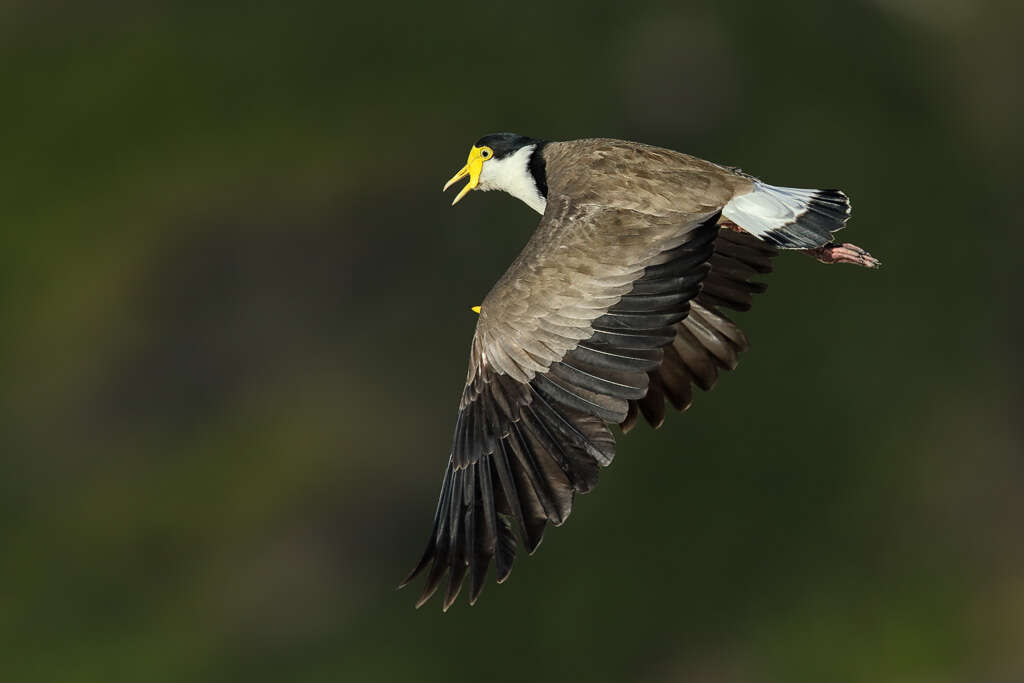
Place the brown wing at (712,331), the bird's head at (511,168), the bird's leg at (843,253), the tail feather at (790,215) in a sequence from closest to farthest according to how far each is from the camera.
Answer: the tail feather at (790,215) < the bird's leg at (843,253) < the brown wing at (712,331) < the bird's head at (511,168)

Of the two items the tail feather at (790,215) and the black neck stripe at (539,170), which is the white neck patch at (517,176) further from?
the tail feather at (790,215)

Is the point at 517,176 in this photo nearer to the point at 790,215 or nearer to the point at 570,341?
the point at 790,215

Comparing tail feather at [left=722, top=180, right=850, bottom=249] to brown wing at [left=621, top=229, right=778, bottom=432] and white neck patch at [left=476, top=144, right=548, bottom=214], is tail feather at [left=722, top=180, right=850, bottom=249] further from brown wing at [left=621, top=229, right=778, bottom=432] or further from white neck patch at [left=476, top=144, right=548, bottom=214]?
white neck patch at [left=476, top=144, right=548, bottom=214]

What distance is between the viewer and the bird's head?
35.0 feet

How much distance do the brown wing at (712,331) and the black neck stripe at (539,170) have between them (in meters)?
1.22

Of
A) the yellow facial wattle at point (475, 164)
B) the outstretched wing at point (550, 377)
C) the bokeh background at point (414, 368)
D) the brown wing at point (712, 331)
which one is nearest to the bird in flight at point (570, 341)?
the outstretched wing at point (550, 377)

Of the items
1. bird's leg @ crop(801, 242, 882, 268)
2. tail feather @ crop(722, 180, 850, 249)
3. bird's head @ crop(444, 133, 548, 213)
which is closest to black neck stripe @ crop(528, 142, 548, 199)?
bird's head @ crop(444, 133, 548, 213)

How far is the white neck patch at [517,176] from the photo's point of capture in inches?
423

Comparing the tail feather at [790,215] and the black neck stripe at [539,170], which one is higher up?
the tail feather at [790,215]

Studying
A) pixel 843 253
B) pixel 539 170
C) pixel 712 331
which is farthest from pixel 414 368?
pixel 843 253

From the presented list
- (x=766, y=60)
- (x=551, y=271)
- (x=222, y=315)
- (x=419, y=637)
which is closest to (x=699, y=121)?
(x=766, y=60)

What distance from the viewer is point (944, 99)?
82.7ft

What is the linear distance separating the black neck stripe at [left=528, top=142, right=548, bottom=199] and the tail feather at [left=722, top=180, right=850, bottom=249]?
1.38 m

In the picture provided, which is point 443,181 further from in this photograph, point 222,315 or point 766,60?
point 766,60
